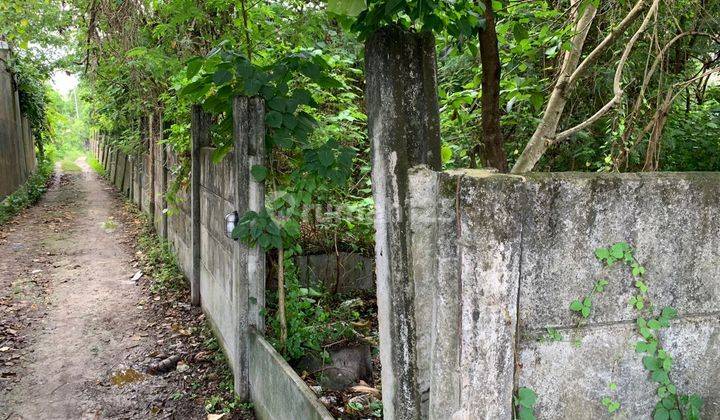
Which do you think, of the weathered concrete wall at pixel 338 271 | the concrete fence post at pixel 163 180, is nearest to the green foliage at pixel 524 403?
the weathered concrete wall at pixel 338 271

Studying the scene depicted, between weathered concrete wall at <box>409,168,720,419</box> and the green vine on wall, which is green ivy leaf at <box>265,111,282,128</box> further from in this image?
the green vine on wall

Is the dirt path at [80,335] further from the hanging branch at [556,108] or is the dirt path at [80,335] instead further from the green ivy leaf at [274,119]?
the hanging branch at [556,108]

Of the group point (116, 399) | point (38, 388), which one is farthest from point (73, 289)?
point (116, 399)

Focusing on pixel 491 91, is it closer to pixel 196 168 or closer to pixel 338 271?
pixel 338 271

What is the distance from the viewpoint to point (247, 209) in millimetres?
4250

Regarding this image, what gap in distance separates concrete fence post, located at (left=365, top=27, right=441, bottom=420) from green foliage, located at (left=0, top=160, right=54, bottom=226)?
40.9 feet

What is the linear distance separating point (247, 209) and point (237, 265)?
45 centimetres

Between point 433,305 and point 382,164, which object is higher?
point 382,164

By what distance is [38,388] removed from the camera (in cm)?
477

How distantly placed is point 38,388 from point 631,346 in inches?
188

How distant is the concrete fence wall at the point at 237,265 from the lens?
365 centimetres

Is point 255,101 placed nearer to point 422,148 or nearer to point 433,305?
point 422,148

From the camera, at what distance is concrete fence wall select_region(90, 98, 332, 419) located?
3646mm

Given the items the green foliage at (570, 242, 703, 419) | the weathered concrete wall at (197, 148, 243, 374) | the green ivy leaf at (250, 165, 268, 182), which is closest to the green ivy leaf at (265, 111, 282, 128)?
the green ivy leaf at (250, 165, 268, 182)
